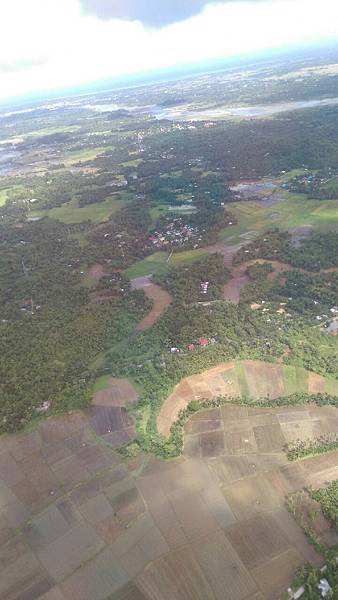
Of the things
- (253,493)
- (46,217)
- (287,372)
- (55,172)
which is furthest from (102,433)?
(55,172)

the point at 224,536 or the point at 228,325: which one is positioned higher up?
the point at 228,325

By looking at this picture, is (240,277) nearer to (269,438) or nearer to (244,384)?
(244,384)

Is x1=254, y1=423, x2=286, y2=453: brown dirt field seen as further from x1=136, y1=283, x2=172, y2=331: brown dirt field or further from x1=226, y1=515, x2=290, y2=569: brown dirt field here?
x1=136, y1=283, x2=172, y2=331: brown dirt field

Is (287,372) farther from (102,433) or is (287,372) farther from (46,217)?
(46,217)

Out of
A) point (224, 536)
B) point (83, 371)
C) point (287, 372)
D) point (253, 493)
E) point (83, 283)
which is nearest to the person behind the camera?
point (224, 536)

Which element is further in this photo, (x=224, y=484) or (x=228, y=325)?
(x=228, y=325)

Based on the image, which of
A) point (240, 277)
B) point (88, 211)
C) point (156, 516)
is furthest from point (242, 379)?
point (88, 211)

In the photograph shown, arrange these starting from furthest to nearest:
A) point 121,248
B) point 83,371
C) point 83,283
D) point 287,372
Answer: point 121,248
point 83,283
point 83,371
point 287,372
